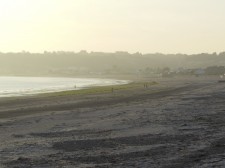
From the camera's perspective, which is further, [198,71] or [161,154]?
[198,71]

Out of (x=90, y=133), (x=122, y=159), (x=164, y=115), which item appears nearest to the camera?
(x=122, y=159)

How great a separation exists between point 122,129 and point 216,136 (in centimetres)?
448

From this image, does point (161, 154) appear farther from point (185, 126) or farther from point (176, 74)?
point (176, 74)

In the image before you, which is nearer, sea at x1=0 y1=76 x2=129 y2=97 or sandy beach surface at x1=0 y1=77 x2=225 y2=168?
sandy beach surface at x1=0 y1=77 x2=225 y2=168

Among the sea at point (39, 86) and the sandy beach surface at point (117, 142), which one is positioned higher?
the sandy beach surface at point (117, 142)

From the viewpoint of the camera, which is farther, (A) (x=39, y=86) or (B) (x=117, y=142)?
(A) (x=39, y=86)

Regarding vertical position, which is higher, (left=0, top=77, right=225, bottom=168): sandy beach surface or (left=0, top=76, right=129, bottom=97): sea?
(left=0, top=77, right=225, bottom=168): sandy beach surface

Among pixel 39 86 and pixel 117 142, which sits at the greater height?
pixel 117 142

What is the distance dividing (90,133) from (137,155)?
506 centimetres

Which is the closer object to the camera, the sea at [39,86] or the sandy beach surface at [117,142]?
the sandy beach surface at [117,142]

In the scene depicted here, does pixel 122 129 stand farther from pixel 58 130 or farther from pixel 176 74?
pixel 176 74

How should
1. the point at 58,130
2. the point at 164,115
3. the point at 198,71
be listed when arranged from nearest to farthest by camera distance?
the point at 58,130 → the point at 164,115 → the point at 198,71

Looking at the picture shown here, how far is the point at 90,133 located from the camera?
16812mm

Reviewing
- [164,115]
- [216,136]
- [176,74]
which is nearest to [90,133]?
[216,136]
